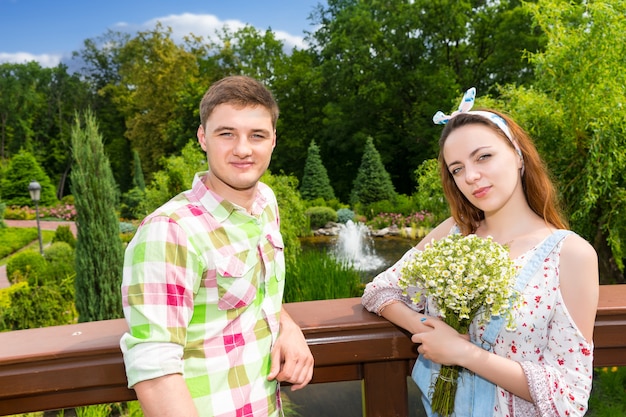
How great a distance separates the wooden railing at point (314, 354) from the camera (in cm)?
114

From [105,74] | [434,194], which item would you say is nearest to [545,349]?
[434,194]

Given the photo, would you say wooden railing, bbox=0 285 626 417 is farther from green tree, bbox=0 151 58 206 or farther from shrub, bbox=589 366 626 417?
green tree, bbox=0 151 58 206

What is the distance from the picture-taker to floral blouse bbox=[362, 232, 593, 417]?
1.19m

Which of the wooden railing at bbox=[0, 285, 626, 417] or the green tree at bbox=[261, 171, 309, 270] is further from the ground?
the wooden railing at bbox=[0, 285, 626, 417]

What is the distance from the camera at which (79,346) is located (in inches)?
45.5

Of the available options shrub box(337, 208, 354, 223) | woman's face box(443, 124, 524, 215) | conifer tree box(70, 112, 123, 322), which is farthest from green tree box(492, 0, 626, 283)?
shrub box(337, 208, 354, 223)

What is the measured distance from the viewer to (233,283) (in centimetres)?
111

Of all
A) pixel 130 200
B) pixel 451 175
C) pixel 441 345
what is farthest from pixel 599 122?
pixel 130 200

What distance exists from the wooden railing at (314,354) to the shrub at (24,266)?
34.6 feet

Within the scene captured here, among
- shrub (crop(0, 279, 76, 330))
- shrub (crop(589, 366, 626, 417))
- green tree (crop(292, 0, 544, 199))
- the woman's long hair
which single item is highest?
green tree (crop(292, 0, 544, 199))

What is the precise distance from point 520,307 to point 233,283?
27.9 inches

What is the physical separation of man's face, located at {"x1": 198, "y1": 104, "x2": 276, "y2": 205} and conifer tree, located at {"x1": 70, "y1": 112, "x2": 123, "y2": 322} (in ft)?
14.8

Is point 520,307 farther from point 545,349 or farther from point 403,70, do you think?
point 403,70

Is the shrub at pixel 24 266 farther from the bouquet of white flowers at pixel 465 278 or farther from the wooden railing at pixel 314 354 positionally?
the bouquet of white flowers at pixel 465 278
